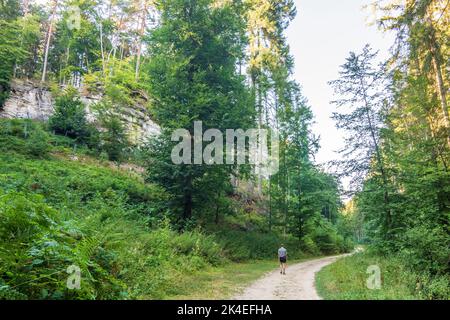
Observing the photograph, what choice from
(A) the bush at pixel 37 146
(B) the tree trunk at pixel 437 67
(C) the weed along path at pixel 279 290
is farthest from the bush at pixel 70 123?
(B) the tree trunk at pixel 437 67

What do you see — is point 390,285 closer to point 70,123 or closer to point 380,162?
point 380,162

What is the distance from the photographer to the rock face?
26172 millimetres

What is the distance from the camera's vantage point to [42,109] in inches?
1125

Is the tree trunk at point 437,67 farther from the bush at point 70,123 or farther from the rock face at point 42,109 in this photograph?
the bush at point 70,123

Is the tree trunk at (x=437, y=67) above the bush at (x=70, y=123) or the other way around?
the other way around

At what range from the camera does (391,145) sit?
18.0m

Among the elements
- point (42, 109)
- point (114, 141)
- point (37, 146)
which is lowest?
point (37, 146)

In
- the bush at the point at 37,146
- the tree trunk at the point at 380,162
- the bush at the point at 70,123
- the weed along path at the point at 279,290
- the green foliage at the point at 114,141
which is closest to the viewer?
the weed along path at the point at 279,290

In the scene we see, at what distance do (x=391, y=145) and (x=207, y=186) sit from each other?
38.3 ft

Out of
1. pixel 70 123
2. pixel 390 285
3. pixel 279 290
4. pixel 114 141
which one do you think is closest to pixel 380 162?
pixel 390 285

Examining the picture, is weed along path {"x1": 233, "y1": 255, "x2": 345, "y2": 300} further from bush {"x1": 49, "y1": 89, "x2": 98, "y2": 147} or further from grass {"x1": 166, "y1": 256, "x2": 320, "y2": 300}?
bush {"x1": 49, "y1": 89, "x2": 98, "y2": 147}

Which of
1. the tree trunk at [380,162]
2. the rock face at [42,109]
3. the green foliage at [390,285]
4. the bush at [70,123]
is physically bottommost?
the green foliage at [390,285]

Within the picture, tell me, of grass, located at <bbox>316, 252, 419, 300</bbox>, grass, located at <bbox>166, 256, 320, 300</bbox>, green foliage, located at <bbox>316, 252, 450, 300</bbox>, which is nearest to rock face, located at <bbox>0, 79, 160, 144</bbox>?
grass, located at <bbox>166, 256, 320, 300</bbox>

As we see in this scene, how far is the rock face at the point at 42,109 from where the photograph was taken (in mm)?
26172
